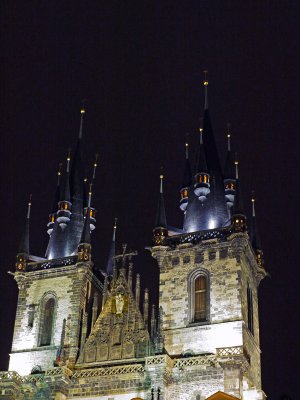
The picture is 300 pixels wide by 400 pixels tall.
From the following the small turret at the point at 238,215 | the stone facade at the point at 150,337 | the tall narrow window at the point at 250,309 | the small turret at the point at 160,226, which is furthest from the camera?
the small turret at the point at 160,226

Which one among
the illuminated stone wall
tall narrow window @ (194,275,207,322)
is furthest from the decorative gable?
tall narrow window @ (194,275,207,322)

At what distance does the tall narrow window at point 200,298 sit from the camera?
38375 mm

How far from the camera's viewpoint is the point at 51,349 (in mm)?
40156

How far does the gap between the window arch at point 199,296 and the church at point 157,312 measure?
6 centimetres

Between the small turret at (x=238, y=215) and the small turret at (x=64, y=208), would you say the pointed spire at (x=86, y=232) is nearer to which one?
the small turret at (x=64, y=208)

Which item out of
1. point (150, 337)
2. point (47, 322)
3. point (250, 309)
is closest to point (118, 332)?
point (150, 337)

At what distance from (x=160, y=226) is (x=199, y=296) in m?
5.16

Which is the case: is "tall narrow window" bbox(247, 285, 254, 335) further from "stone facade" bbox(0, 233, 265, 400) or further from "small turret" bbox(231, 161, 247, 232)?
"small turret" bbox(231, 161, 247, 232)

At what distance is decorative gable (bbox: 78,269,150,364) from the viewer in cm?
3797

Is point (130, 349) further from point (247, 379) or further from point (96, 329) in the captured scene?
point (247, 379)

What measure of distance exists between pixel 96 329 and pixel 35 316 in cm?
443

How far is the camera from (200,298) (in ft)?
128

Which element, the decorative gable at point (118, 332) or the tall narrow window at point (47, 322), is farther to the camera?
the tall narrow window at point (47, 322)

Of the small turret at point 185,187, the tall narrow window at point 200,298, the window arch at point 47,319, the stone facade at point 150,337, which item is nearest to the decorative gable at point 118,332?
the stone facade at point 150,337
